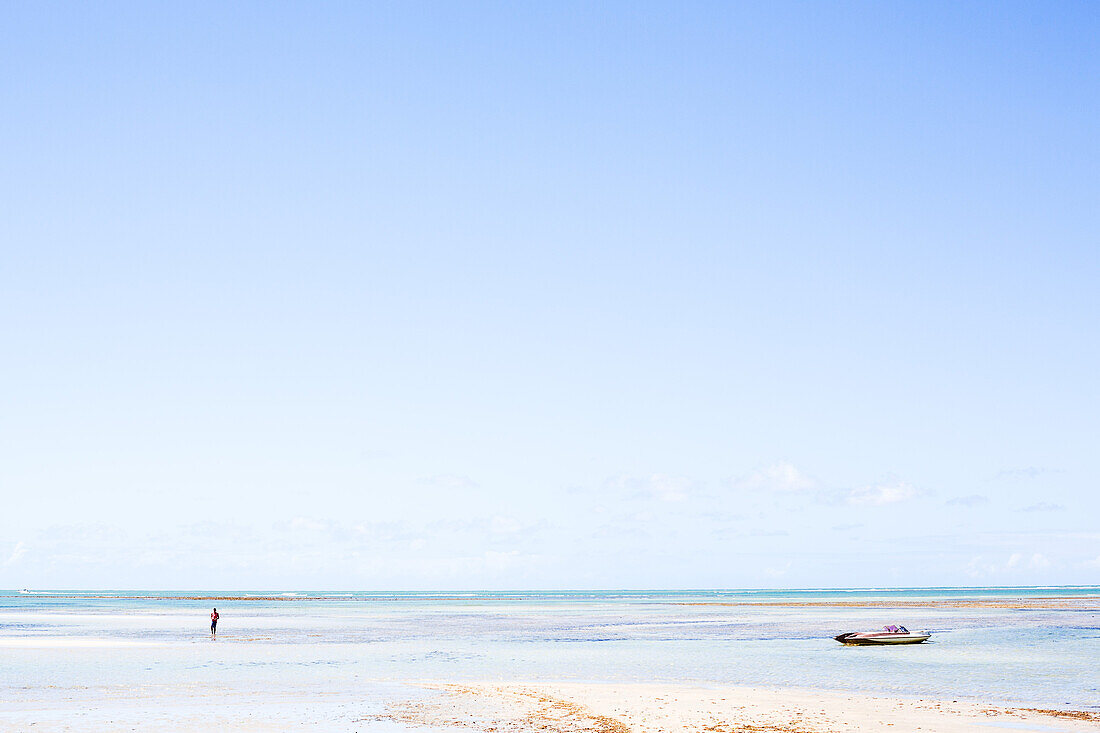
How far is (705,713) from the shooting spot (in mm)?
30141

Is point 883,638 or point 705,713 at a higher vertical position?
point 883,638

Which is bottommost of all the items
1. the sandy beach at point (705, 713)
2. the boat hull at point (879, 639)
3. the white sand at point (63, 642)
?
the white sand at point (63, 642)

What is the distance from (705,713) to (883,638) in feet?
106

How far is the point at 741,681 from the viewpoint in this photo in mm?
39500

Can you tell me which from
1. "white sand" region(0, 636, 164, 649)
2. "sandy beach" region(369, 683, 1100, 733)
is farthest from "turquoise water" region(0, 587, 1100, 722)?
"sandy beach" region(369, 683, 1100, 733)

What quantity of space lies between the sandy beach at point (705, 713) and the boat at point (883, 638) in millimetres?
24683

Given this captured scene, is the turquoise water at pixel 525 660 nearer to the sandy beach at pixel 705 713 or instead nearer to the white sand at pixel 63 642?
the white sand at pixel 63 642

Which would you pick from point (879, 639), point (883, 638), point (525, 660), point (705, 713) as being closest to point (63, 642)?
point (525, 660)

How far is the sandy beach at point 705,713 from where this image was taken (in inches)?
1081

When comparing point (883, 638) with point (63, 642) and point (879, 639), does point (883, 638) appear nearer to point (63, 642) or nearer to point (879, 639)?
point (879, 639)

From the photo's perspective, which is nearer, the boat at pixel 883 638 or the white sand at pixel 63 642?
the boat at pixel 883 638

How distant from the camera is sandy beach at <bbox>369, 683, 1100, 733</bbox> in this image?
90.1ft

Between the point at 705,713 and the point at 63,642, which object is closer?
the point at 705,713

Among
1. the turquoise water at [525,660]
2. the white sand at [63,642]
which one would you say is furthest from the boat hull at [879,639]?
the white sand at [63,642]
